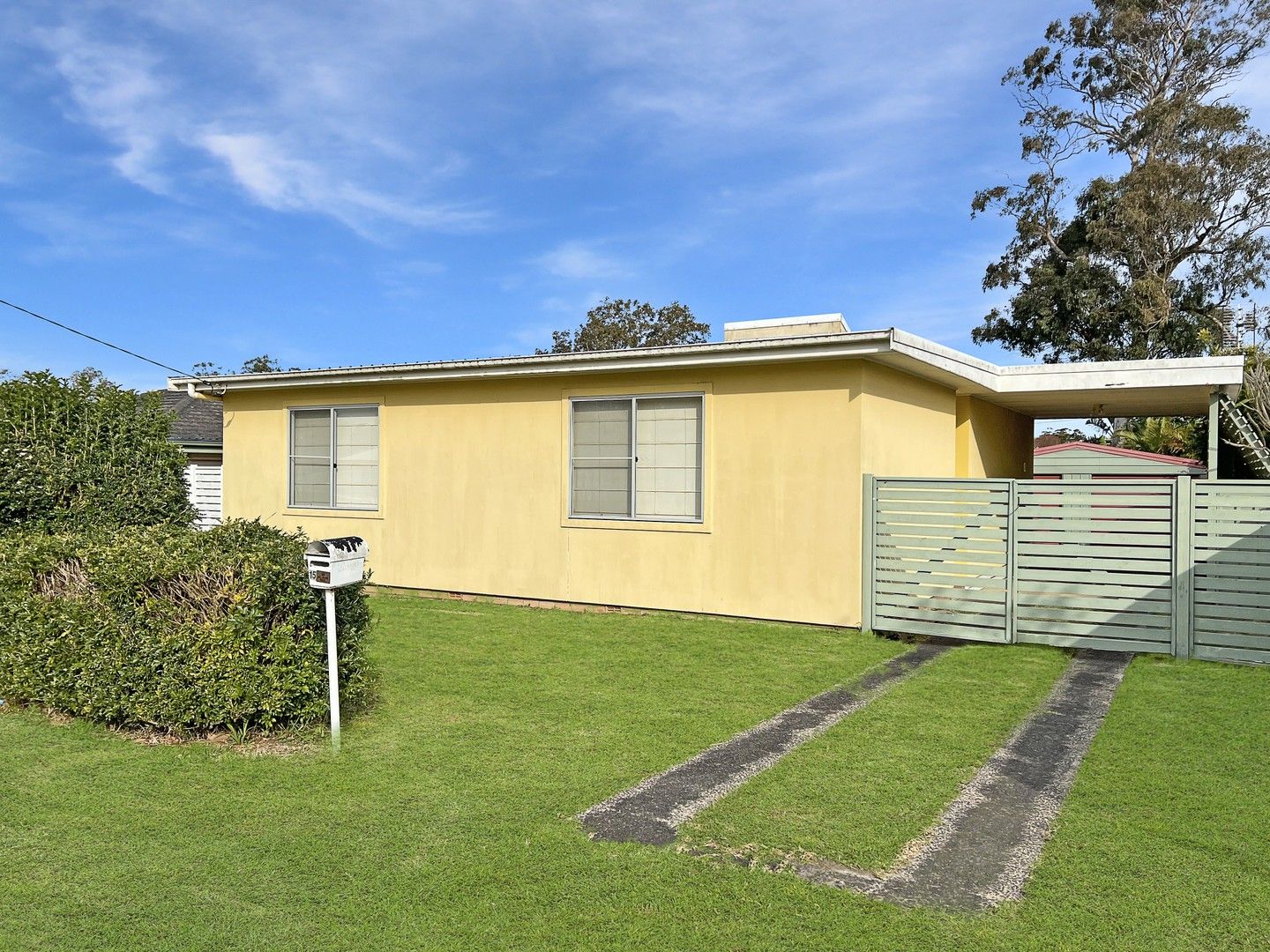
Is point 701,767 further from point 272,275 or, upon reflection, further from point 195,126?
point 272,275

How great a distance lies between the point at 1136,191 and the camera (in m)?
27.0

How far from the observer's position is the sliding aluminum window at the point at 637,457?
9.58 m

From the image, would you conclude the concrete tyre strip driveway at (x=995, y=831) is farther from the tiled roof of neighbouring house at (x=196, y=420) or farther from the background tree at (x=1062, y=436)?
the background tree at (x=1062, y=436)

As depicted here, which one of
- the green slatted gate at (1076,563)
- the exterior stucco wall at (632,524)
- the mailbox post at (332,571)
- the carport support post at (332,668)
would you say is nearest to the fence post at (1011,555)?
the green slatted gate at (1076,563)

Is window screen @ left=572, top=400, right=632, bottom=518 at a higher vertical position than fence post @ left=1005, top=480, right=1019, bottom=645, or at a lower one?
higher

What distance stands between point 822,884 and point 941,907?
415 millimetres

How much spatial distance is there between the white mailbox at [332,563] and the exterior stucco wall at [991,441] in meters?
8.90

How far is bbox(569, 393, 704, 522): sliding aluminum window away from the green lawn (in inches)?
128

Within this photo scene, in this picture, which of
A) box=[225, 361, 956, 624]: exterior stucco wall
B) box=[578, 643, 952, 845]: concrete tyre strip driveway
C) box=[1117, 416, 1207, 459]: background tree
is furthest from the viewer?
box=[1117, 416, 1207, 459]: background tree

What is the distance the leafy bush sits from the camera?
282 inches

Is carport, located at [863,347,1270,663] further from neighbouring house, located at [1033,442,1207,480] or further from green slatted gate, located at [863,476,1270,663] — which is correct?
neighbouring house, located at [1033,442,1207,480]

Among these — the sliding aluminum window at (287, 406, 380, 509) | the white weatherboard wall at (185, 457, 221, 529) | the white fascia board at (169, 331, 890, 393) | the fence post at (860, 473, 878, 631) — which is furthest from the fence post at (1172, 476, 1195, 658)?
the white weatherboard wall at (185, 457, 221, 529)

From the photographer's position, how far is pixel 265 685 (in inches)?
194

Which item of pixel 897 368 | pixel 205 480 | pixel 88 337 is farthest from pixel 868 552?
pixel 88 337
